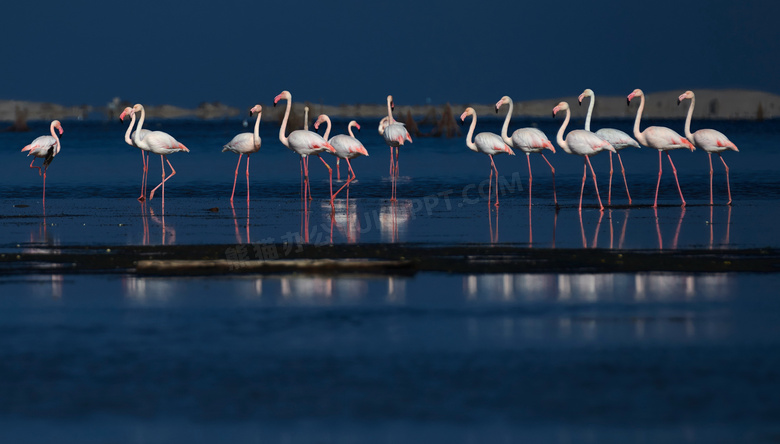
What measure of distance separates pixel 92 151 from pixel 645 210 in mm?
37342

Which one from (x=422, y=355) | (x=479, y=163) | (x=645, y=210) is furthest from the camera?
(x=479, y=163)

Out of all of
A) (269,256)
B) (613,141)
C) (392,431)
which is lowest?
(392,431)

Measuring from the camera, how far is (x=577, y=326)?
341 inches

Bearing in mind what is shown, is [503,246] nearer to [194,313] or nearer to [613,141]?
[194,313]

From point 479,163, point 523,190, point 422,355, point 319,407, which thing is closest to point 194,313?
point 422,355

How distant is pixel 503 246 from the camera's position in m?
13.7

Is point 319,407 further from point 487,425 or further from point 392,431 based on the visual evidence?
point 487,425

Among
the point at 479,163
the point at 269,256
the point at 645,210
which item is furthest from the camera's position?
the point at 479,163

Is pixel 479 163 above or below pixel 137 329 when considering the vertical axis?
above

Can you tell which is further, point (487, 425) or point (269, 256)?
point (269, 256)

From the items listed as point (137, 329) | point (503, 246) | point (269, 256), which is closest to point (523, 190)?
point (503, 246)

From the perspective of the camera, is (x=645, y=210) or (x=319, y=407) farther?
(x=645, y=210)

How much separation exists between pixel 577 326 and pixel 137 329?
3457mm

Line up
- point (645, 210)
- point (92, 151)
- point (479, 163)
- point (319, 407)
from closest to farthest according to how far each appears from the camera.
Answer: point (319, 407), point (645, 210), point (479, 163), point (92, 151)
